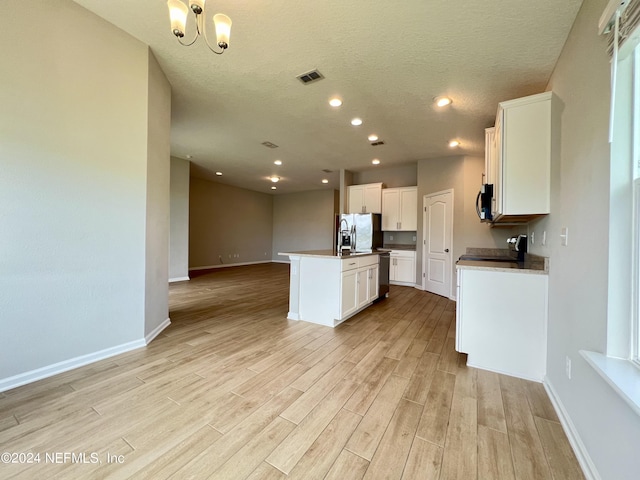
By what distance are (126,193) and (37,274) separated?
0.87 metres

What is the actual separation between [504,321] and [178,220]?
21.0 feet

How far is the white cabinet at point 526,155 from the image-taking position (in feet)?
7.00

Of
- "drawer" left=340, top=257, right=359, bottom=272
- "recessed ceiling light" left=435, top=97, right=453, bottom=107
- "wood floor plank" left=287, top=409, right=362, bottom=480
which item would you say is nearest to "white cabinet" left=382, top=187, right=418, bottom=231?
"recessed ceiling light" left=435, top=97, right=453, bottom=107

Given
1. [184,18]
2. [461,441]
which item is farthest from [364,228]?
[184,18]

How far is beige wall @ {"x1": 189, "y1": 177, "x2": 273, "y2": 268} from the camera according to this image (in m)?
8.05

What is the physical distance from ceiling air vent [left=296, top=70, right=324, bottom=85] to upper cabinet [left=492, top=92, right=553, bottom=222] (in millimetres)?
1768

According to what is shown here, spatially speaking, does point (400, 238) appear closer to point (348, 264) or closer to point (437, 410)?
point (348, 264)

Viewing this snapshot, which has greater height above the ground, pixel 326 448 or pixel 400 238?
pixel 400 238

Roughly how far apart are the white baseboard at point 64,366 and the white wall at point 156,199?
203 mm

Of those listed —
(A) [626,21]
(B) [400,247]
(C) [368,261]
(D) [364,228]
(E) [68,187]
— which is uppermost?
(A) [626,21]

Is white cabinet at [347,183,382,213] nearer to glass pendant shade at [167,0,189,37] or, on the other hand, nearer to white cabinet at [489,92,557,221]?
white cabinet at [489,92,557,221]

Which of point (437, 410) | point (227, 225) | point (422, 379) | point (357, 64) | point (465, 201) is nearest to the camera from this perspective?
point (437, 410)

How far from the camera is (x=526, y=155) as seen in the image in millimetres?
2201

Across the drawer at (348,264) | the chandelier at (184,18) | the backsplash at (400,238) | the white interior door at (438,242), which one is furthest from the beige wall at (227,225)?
the chandelier at (184,18)
